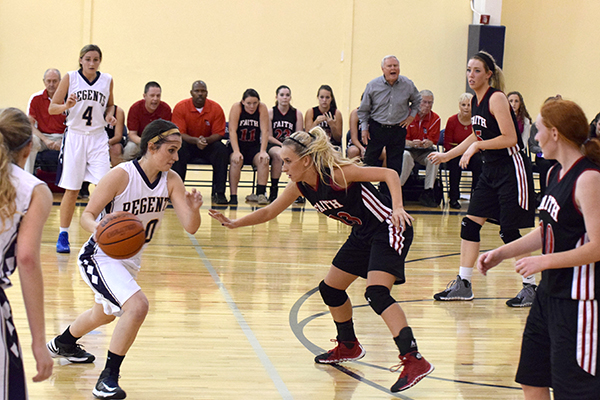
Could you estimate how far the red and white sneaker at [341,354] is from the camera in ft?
11.8

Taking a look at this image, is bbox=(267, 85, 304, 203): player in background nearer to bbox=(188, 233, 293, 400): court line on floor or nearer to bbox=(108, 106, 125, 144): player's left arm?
bbox=(108, 106, 125, 144): player's left arm

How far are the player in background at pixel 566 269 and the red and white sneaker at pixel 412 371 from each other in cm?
74

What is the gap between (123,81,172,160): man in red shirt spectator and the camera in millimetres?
9070

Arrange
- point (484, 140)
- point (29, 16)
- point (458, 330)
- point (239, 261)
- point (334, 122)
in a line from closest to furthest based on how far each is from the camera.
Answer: point (458, 330)
point (484, 140)
point (239, 261)
point (334, 122)
point (29, 16)

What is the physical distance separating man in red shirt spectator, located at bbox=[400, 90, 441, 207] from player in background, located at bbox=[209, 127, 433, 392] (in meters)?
6.18

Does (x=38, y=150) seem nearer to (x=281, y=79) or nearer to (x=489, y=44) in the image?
(x=281, y=79)

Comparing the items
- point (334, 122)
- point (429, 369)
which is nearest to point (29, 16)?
point (334, 122)

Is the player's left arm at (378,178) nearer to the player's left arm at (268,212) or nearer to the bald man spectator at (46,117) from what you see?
the player's left arm at (268,212)

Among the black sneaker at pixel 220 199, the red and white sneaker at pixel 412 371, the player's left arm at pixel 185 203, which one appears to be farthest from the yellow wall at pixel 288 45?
the red and white sneaker at pixel 412 371

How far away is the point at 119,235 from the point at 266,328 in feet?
4.81

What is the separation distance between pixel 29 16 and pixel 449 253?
8454 mm

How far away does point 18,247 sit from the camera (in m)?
2.00

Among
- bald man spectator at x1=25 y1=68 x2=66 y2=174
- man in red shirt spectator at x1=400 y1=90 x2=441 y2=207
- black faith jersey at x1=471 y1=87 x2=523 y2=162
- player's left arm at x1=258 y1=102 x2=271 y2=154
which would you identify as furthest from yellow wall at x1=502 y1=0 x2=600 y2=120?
black faith jersey at x1=471 y1=87 x2=523 y2=162

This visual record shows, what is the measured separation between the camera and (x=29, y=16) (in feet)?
37.7
